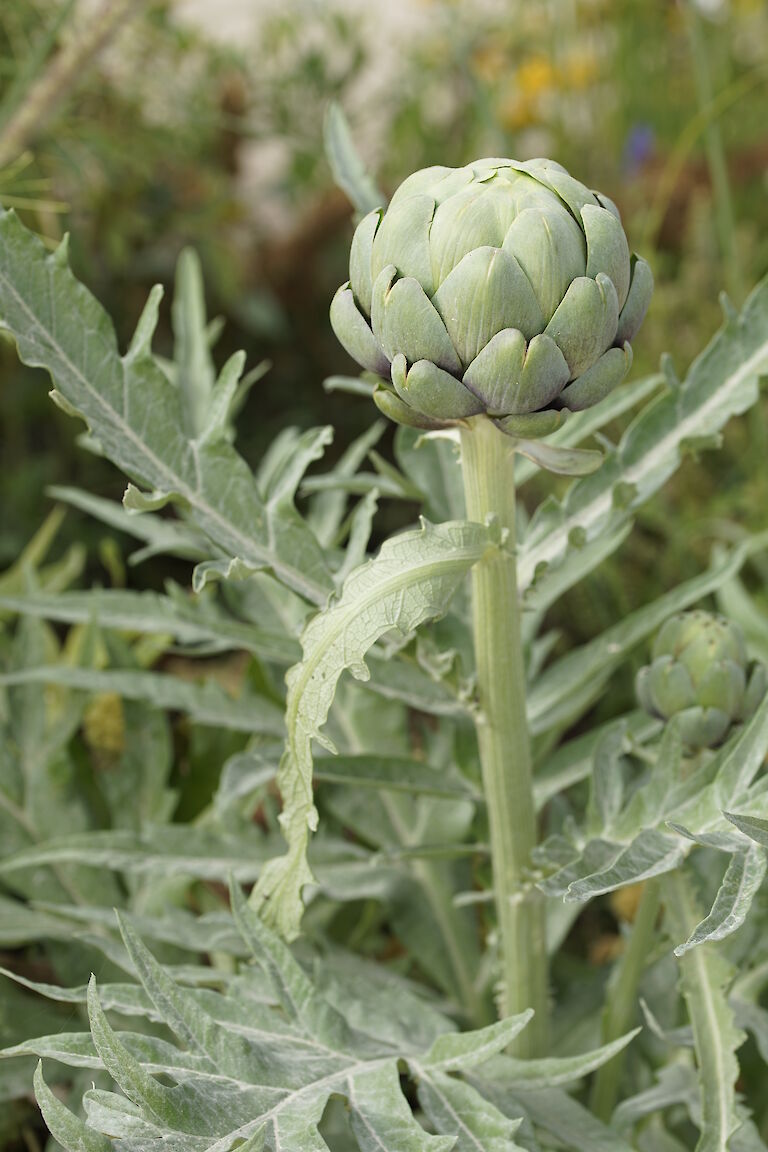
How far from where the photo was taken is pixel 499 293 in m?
0.39

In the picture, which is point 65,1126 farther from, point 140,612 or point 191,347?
point 191,347

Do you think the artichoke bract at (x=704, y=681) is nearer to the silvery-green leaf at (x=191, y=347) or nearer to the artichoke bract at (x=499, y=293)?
the artichoke bract at (x=499, y=293)

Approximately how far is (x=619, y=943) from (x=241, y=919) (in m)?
0.45

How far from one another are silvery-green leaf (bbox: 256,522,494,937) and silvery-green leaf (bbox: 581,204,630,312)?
0.10 metres

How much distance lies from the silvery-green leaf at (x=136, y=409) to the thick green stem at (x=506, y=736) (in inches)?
3.1

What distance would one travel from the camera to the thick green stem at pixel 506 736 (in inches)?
18.6

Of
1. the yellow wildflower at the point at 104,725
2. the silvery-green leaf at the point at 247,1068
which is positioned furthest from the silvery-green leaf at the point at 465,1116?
the yellow wildflower at the point at 104,725

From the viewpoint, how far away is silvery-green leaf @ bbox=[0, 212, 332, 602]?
499 millimetres

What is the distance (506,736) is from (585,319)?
0.19 m

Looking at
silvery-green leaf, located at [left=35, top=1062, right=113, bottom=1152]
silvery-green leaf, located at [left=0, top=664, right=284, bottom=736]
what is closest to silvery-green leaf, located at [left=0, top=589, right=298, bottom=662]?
silvery-green leaf, located at [left=0, top=664, right=284, bottom=736]

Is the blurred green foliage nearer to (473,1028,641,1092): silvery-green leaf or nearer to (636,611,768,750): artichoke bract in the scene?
(636,611,768,750): artichoke bract

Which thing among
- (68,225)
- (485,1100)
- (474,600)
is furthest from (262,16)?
(485,1100)

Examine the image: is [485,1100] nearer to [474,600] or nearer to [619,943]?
[474,600]

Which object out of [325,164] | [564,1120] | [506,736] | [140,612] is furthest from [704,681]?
[325,164]
